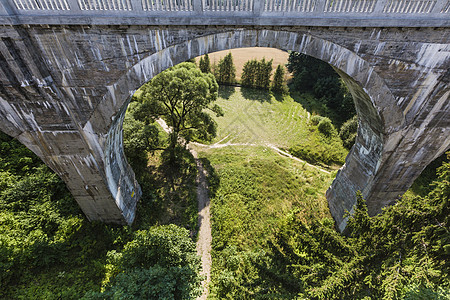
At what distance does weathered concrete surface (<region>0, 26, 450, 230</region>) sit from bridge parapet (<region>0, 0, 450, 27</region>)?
0.28 meters

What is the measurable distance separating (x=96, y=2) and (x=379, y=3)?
357 inches

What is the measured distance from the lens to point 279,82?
108ft

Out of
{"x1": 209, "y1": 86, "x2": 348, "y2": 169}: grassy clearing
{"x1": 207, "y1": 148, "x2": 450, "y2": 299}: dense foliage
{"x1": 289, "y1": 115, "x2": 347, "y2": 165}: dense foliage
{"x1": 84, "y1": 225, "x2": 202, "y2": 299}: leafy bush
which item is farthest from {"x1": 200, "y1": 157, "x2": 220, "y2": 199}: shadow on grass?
{"x1": 289, "y1": 115, "x2": 347, "y2": 165}: dense foliage

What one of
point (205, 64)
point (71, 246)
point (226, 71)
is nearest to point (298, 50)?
point (71, 246)

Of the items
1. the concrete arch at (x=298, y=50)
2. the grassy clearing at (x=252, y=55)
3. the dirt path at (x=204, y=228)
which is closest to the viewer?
the concrete arch at (x=298, y=50)

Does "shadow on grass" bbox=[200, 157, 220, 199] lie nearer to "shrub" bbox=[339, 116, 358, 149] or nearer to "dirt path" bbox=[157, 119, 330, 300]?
"dirt path" bbox=[157, 119, 330, 300]

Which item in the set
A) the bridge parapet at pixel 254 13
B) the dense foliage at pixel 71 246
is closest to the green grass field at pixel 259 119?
the dense foliage at pixel 71 246

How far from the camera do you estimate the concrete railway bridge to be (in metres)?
6.86

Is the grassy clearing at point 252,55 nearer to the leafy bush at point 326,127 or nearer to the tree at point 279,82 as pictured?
the tree at point 279,82

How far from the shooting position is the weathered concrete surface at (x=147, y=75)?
23.7 ft

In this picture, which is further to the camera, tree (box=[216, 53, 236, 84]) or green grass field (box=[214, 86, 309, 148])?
tree (box=[216, 53, 236, 84])

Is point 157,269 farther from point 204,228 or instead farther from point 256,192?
point 256,192

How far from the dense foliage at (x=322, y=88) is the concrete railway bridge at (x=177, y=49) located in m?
19.3

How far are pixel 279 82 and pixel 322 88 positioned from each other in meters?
6.26
